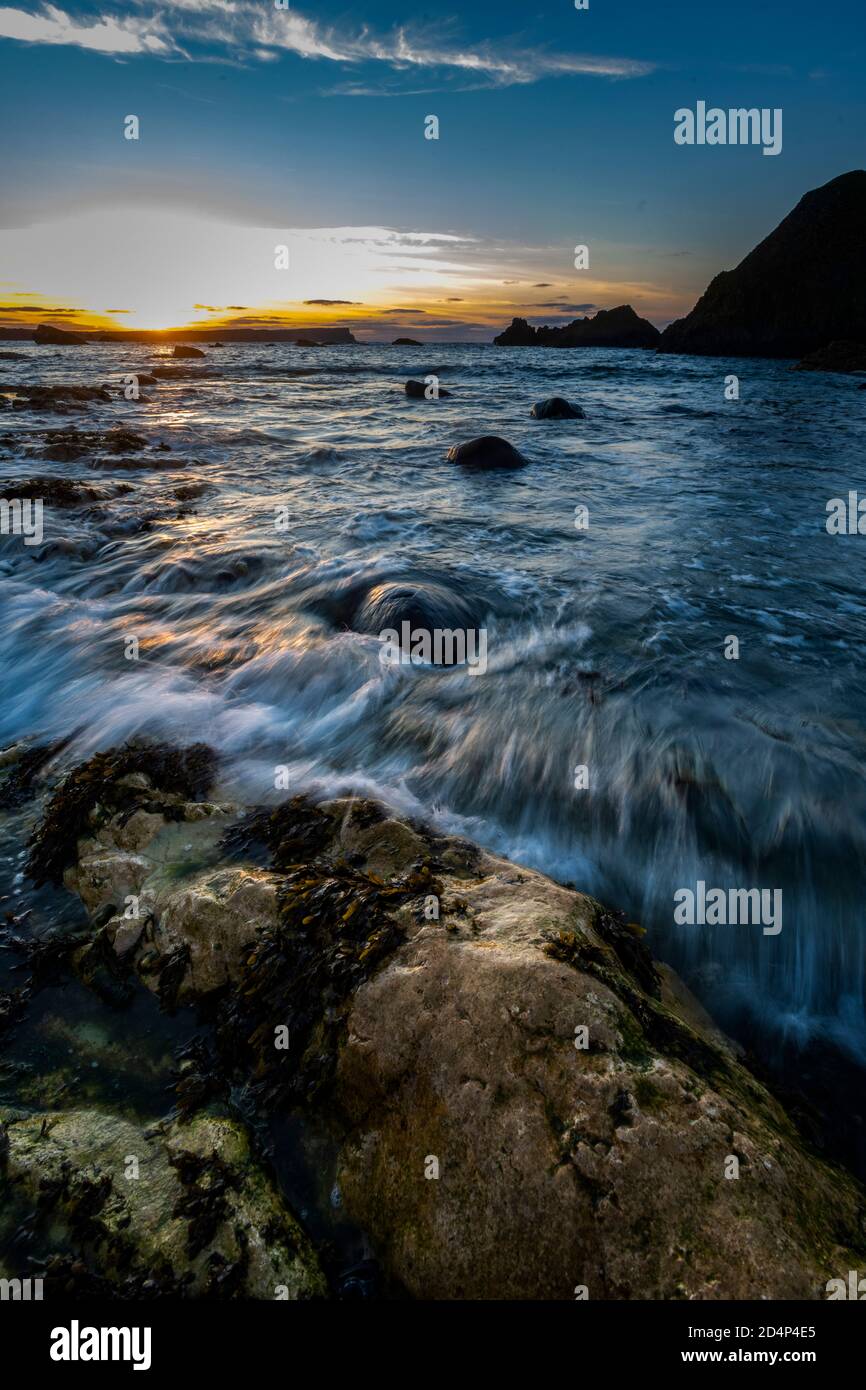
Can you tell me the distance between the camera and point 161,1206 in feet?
7.02

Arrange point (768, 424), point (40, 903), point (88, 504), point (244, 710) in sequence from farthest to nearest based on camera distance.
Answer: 1. point (768, 424)
2. point (88, 504)
3. point (244, 710)
4. point (40, 903)

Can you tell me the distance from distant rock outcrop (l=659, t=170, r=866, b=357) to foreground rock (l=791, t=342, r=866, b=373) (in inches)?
1389

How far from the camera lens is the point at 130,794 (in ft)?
13.4

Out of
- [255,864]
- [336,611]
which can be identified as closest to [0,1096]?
[255,864]

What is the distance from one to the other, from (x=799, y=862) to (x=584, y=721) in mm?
2116

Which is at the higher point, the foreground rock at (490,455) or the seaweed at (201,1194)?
the foreground rock at (490,455)

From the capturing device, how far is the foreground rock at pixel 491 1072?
1.95 metres

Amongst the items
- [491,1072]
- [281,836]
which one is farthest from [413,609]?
[491,1072]

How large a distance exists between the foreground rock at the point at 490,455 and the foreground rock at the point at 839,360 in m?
47.0

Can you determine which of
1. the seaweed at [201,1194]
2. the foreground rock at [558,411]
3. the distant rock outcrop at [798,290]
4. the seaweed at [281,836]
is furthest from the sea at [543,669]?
the distant rock outcrop at [798,290]

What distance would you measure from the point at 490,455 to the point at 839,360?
167 feet

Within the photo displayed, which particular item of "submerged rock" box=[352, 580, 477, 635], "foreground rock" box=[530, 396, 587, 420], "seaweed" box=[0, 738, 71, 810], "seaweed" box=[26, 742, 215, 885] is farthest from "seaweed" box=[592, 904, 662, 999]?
"foreground rock" box=[530, 396, 587, 420]

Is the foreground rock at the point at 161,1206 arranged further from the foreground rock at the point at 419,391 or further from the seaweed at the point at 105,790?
the foreground rock at the point at 419,391
